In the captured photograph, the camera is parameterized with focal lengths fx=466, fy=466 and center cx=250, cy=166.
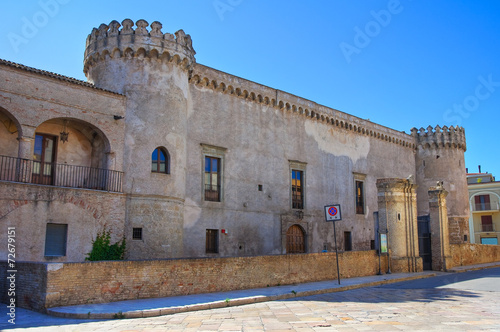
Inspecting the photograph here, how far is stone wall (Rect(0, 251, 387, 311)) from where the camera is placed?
35.0ft

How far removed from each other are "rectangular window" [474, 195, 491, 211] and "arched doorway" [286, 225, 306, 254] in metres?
34.4

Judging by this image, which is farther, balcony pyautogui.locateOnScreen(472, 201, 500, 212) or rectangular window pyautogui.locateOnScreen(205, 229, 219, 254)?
balcony pyautogui.locateOnScreen(472, 201, 500, 212)

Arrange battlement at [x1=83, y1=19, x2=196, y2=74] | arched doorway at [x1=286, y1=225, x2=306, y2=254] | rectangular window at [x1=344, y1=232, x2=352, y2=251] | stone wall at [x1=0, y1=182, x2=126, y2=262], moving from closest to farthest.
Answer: stone wall at [x1=0, y1=182, x2=126, y2=262] < battlement at [x1=83, y1=19, x2=196, y2=74] < arched doorway at [x1=286, y1=225, x2=306, y2=254] < rectangular window at [x1=344, y1=232, x2=352, y2=251]

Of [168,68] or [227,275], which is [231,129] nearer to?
[168,68]

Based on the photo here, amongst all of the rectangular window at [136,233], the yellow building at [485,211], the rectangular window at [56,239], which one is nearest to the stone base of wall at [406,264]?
the rectangular window at [136,233]

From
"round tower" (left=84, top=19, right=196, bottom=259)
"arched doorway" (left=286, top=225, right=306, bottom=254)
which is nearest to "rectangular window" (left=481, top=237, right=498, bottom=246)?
"arched doorway" (left=286, top=225, right=306, bottom=254)

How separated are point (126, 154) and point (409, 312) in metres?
12.4

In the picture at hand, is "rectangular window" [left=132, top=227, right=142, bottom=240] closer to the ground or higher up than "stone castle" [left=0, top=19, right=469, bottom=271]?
closer to the ground

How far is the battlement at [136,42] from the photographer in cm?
1967

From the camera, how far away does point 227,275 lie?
1400cm

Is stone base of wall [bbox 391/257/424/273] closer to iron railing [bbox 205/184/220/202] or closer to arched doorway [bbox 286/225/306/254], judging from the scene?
arched doorway [bbox 286/225/306/254]

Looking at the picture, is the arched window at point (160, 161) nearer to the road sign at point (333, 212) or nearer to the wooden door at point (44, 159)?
the wooden door at point (44, 159)

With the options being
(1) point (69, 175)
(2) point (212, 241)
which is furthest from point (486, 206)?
(1) point (69, 175)

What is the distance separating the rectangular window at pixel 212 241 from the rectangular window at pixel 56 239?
23.9 feet
